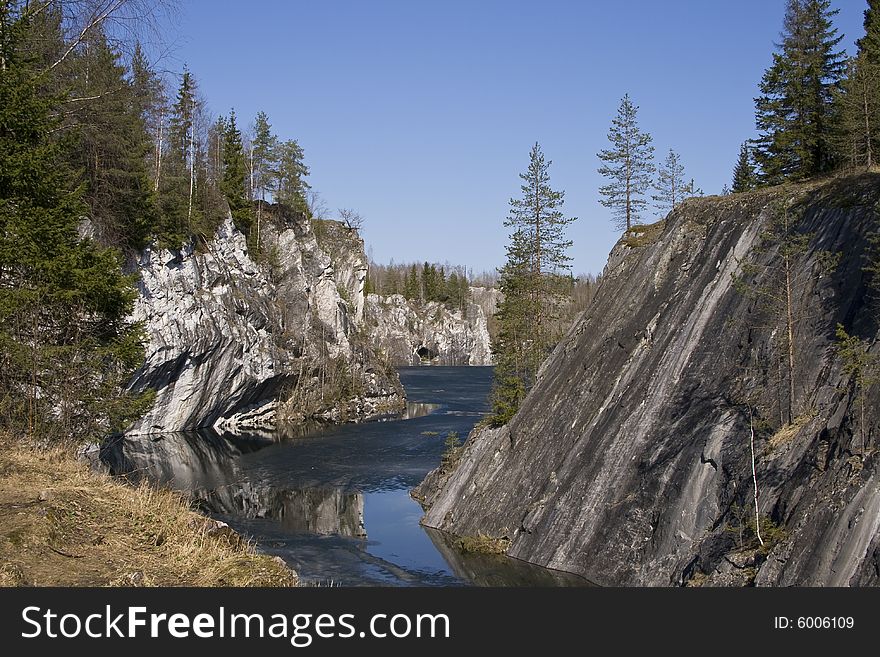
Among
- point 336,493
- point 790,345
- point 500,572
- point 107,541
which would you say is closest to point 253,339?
point 336,493

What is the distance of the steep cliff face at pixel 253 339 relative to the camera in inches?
1778

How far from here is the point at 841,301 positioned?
56.6 ft

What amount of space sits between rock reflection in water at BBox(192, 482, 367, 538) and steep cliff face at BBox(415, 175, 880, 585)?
14.1ft

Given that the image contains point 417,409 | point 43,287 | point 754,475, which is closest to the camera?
point 754,475

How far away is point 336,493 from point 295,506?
2.36 metres

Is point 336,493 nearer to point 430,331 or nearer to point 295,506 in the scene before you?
point 295,506

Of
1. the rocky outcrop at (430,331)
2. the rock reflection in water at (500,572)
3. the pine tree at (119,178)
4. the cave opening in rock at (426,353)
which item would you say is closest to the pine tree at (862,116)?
the rock reflection in water at (500,572)

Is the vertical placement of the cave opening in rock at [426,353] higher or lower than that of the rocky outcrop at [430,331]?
lower

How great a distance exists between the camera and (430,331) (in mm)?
125688

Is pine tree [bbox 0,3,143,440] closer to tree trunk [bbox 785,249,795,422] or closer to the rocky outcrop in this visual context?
tree trunk [bbox 785,249,795,422]

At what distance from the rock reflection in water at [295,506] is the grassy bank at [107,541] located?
18.5m

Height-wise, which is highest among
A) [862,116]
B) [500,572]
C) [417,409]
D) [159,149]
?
[159,149]
